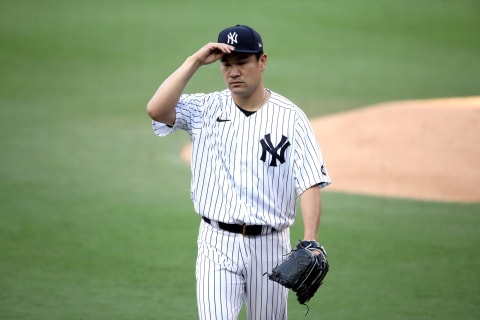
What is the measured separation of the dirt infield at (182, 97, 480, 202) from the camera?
12.1 m

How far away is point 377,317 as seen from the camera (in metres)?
7.24

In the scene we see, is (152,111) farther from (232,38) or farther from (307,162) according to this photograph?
(307,162)

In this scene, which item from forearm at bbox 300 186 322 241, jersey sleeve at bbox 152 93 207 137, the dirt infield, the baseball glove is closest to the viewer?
the baseball glove

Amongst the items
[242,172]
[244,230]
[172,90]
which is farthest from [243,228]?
[172,90]

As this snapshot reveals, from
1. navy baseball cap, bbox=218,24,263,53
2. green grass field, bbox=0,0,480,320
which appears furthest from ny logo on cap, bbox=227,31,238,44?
Answer: green grass field, bbox=0,0,480,320

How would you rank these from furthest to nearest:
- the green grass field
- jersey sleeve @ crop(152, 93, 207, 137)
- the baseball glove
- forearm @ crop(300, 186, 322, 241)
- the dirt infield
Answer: the dirt infield → the green grass field → jersey sleeve @ crop(152, 93, 207, 137) → forearm @ crop(300, 186, 322, 241) → the baseball glove

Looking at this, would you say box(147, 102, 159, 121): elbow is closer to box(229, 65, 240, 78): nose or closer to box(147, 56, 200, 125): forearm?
box(147, 56, 200, 125): forearm

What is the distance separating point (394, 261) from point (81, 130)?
7600 mm

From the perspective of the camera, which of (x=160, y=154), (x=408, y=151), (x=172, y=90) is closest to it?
(x=172, y=90)

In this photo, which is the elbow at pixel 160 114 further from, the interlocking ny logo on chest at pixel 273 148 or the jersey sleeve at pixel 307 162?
the jersey sleeve at pixel 307 162

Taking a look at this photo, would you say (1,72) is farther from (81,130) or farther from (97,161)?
(97,161)

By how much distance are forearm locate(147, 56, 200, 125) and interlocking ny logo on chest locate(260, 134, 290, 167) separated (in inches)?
19.4

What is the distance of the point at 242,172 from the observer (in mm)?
4988

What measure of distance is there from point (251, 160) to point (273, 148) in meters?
0.13
